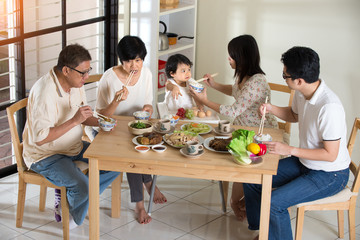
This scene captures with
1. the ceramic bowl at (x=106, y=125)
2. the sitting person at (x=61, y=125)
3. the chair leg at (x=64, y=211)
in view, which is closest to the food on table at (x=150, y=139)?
the ceramic bowl at (x=106, y=125)

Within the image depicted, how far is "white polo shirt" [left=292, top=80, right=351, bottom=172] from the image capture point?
2703 mm

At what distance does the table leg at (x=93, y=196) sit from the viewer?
2.70m

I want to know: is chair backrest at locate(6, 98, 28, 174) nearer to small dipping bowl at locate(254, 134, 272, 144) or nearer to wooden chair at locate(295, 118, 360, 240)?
small dipping bowl at locate(254, 134, 272, 144)

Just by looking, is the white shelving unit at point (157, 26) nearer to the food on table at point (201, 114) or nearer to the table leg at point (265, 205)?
the food on table at point (201, 114)

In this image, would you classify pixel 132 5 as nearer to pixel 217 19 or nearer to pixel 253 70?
Answer: pixel 217 19

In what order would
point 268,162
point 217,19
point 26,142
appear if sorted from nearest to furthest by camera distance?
point 268,162
point 26,142
point 217,19

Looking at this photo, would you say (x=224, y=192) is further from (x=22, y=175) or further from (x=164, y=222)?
(x=22, y=175)

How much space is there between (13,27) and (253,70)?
1600mm

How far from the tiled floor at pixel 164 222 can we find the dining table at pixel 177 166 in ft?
1.60

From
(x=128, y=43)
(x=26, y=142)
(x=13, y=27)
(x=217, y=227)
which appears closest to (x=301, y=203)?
(x=217, y=227)

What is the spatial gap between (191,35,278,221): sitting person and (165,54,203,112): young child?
5.0 inches

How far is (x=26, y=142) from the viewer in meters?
3.07

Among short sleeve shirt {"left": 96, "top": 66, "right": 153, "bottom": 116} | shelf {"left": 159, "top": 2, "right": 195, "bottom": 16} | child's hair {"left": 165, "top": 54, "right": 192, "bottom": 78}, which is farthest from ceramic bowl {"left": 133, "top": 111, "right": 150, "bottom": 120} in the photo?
shelf {"left": 159, "top": 2, "right": 195, "bottom": 16}

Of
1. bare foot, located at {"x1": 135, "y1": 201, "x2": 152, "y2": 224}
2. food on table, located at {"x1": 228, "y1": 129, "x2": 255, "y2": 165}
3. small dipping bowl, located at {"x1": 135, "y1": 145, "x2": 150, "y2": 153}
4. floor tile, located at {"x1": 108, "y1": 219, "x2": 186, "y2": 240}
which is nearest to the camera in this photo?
food on table, located at {"x1": 228, "y1": 129, "x2": 255, "y2": 165}
